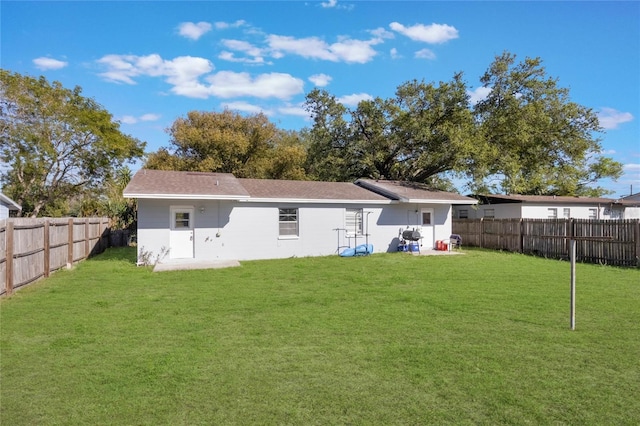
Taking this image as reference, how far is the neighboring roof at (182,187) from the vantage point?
42.9 ft

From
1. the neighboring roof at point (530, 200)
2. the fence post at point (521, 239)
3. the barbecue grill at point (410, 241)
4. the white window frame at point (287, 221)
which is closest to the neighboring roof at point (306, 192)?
the white window frame at point (287, 221)

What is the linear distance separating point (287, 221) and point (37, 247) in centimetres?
852

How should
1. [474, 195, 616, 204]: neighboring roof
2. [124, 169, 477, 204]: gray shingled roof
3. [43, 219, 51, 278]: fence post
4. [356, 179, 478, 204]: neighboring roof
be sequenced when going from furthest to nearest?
[474, 195, 616, 204]: neighboring roof
[356, 179, 478, 204]: neighboring roof
[124, 169, 477, 204]: gray shingled roof
[43, 219, 51, 278]: fence post

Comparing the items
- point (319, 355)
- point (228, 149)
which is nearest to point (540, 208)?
point (228, 149)

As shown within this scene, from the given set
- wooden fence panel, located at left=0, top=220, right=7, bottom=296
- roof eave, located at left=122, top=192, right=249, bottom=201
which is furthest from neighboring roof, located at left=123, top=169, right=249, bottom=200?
wooden fence panel, located at left=0, top=220, right=7, bottom=296

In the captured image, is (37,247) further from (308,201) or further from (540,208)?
(540,208)

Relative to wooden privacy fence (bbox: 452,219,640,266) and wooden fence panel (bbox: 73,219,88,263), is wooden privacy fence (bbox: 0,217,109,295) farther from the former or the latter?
wooden privacy fence (bbox: 452,219,640,266)

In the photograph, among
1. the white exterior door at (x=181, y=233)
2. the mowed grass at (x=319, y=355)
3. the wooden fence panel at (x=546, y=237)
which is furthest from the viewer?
the wooden fence panel at (x=546, y=237)

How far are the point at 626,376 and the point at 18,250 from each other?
35.1 ft

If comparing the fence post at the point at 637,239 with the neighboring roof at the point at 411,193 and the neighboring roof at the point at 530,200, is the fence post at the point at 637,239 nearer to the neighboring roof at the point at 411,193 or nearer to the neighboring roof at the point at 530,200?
the neighboring roof at the point at 411,193

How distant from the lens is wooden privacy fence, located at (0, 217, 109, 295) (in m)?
7.93

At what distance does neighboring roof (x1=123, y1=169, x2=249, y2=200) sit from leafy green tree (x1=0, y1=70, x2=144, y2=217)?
1516 cm

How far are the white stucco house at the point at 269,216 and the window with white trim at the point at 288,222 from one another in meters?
0.04

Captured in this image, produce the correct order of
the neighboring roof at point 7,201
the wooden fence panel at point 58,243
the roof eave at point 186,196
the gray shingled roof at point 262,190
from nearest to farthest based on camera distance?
the wooden fence panel at point 58,243 < the roof eave at point 186,196 < the gray shingled roof at point 262,190 < the neighboring roof at point 7,201
